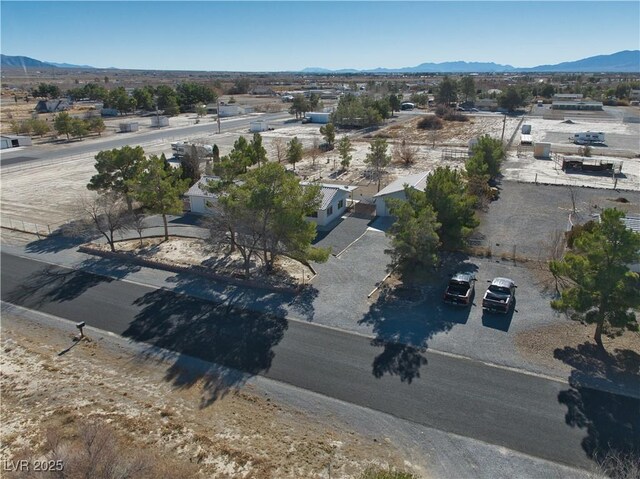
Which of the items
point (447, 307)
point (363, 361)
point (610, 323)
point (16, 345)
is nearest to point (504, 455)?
point (363, 361)

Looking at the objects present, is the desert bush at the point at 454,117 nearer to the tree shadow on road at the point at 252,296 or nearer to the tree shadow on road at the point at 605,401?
the tree shadow on road at the point at 252,296

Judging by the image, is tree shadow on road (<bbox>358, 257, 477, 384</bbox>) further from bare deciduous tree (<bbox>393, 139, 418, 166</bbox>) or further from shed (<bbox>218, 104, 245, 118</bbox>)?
shed (<bbox>218, 104, 245, 118</bbox>)

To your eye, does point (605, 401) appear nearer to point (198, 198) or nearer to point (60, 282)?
point (60, 282)

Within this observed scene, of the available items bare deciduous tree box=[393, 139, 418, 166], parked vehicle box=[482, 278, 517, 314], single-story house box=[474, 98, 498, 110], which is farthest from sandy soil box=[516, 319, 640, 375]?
single-story house box=[474, 98, 498, 110]

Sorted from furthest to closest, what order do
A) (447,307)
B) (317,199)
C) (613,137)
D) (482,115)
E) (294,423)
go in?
(482,115) < (613,137) < (317,199) < (447,307) < (294,423)

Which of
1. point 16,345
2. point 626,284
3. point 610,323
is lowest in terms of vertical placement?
point 16,345

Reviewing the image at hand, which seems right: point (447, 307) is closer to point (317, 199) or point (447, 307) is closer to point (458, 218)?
point (458, 218)
